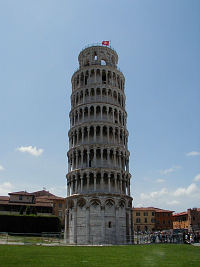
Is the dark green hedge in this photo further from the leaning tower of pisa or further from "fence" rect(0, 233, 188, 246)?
the leaning tower of pisa

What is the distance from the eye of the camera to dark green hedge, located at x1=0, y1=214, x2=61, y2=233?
187ft

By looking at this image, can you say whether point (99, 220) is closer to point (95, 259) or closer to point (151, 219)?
point (95, 259)

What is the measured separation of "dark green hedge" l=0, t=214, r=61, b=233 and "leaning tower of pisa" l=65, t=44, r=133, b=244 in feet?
44.7

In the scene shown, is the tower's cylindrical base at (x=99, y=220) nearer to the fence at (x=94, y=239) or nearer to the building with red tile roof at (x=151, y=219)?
the fence at (x=94, y=239)

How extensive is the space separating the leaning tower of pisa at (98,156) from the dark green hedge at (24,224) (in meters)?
13.6

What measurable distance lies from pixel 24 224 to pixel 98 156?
2358 centimetres

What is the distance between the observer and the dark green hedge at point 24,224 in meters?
57.1

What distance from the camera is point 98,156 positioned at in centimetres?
4822

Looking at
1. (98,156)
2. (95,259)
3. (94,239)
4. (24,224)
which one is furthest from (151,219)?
(95,259)

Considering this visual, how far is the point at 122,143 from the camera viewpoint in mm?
51250

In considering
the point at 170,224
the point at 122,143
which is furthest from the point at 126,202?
the point at 170,224

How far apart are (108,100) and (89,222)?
22726mm

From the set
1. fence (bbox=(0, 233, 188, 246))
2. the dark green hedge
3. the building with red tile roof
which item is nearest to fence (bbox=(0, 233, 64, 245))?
fence (bbox=(0, 233, 188, 246))

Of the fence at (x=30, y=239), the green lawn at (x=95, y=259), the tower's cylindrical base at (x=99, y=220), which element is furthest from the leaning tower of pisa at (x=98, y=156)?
the green lawn at (x=95, y=259)
